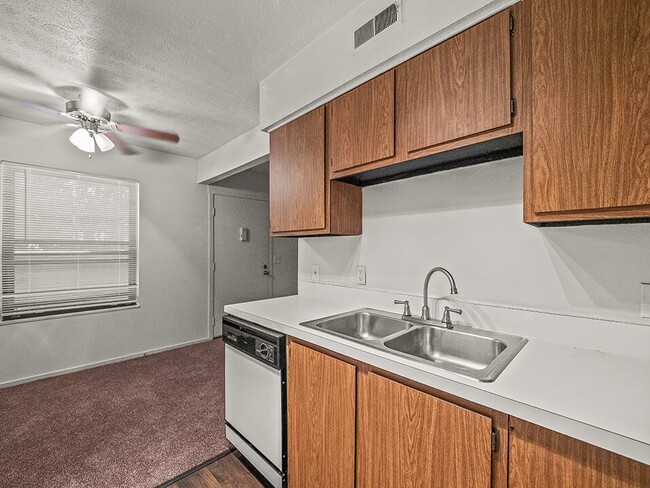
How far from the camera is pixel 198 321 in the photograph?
3.96 m

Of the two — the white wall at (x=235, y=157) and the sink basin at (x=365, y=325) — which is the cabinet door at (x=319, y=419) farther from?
the white wall at (x=235, y=157)

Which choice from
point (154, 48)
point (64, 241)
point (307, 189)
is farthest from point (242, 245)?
point (154, 48)

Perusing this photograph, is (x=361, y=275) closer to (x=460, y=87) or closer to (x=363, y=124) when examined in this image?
(x=363, y=124)

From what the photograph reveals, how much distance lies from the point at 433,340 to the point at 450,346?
8cm

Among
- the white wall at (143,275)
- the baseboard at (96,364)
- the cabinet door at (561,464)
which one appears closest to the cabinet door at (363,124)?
the cabinet door at (561,464)

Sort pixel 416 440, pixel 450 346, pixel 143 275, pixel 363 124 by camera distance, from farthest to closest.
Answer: pixel 143 275, pixel 363 124, pixel 450 346, pixel 416 440

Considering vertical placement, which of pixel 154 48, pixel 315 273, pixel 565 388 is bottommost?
A: pixel 565 388

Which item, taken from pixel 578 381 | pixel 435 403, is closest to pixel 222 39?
pixel 435 403

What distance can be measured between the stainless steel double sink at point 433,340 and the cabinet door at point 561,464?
0.28m

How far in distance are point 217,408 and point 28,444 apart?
1181mm

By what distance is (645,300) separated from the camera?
3.38 feet

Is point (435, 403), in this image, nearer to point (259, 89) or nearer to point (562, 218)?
point (562, 218)

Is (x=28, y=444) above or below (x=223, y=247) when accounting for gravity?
below

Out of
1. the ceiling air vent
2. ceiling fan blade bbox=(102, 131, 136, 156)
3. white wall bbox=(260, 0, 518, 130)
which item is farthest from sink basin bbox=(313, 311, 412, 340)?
ceiling fan blade bbox=(102, 131, 136, 156)
